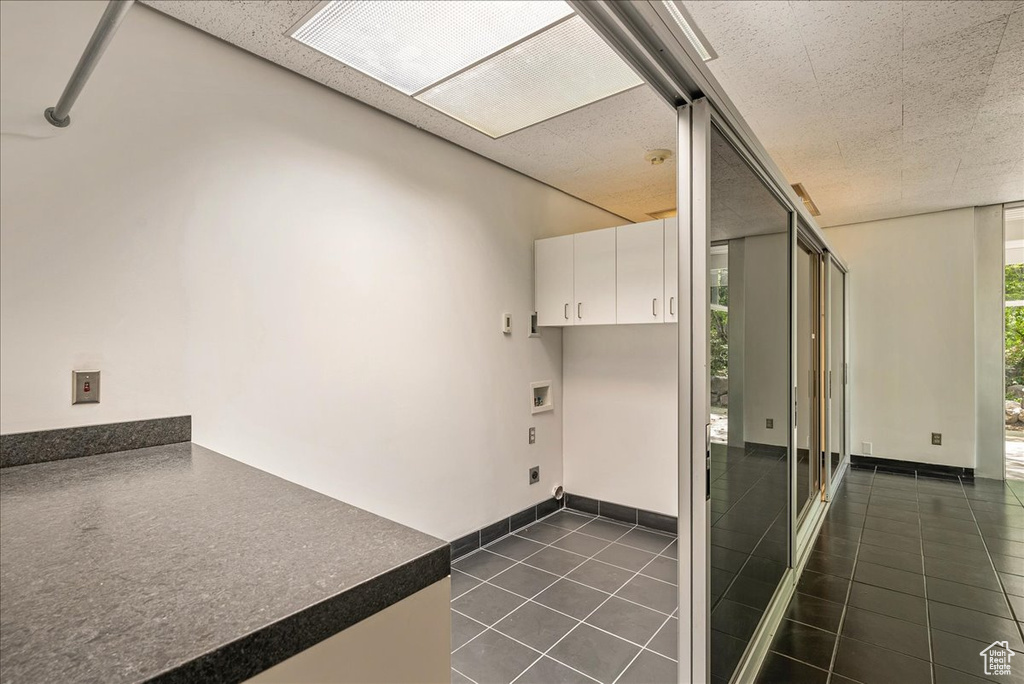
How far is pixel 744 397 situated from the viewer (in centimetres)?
203

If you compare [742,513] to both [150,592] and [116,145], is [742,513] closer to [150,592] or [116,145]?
[150,592]

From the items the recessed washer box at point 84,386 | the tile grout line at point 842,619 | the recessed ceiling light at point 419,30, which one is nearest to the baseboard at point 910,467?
the tile grout line at point 842,619

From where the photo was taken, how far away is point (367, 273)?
2498mm

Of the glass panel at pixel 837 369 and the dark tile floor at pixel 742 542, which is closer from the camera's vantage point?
the dark tile floor at pixel 742 542

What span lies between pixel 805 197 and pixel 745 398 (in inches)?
114

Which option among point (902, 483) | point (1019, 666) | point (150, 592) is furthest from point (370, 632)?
point (902, 483)

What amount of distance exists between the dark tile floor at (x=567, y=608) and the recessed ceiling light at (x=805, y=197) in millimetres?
2809

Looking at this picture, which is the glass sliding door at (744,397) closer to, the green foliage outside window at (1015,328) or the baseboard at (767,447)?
the baseboard at (767,447)

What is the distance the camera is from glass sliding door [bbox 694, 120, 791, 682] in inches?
63.0

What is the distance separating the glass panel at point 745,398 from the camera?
1622 mm

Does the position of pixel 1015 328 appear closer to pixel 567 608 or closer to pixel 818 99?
pixel 818 99

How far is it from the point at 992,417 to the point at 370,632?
6.06 m

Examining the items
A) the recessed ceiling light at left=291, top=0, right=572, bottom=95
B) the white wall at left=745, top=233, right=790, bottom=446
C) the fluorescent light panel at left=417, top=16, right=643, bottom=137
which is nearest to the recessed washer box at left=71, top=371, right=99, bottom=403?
the recessed ceiling light at left=291, top=0, right=572, bottom=95

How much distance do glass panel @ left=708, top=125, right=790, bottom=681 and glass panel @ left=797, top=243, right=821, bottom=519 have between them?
1.48 ft
